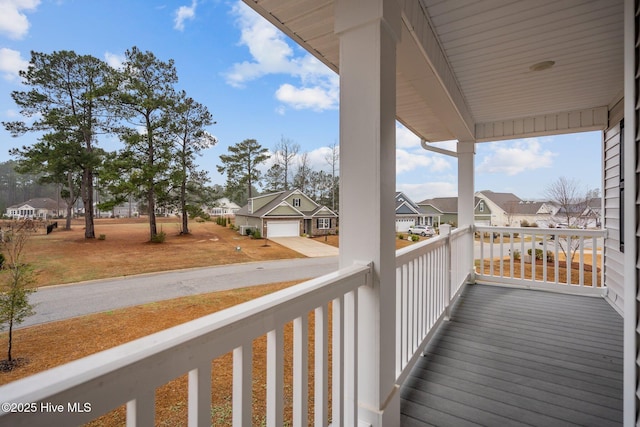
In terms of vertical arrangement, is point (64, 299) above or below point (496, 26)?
below

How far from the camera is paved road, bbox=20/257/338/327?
66cm

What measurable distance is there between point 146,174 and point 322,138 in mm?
805

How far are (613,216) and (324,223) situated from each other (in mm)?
4125

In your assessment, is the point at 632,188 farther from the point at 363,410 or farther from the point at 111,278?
the point at 111,278

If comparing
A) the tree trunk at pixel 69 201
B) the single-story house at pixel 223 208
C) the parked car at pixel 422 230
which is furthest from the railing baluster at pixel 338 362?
the parked car at pixel 422 230

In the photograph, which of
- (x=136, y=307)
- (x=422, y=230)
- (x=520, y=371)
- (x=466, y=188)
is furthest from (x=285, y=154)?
(x=466, y=188)

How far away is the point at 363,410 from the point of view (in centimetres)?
148

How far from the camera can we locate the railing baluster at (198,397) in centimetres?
68

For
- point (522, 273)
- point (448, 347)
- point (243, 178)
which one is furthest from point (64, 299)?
point (522, 273)

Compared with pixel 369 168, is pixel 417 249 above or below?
below

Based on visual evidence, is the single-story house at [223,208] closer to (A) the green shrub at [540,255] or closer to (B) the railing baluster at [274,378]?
(B) the railing baluster at [274,378]

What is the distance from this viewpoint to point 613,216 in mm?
3693

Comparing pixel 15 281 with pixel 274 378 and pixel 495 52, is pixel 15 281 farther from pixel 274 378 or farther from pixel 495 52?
pixel 495 52

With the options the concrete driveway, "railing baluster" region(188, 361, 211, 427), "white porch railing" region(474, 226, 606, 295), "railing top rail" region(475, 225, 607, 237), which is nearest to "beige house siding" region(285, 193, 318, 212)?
the concrete driveway
